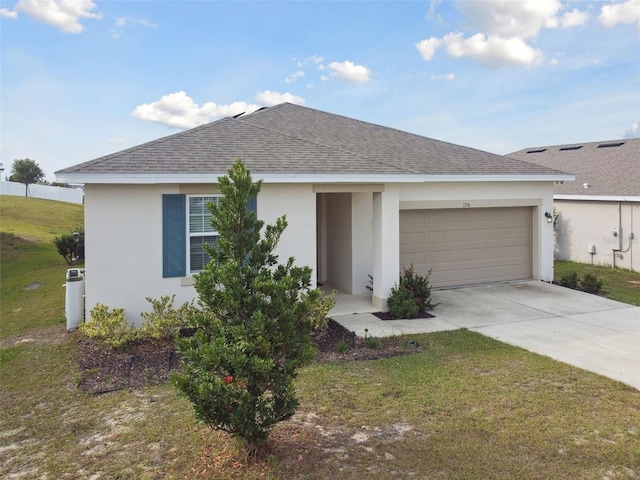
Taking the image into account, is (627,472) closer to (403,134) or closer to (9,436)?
(9,436)

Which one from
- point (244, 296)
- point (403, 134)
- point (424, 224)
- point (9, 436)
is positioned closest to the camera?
point (244, 296)

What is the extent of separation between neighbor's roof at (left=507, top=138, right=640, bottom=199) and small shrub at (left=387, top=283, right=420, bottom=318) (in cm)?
1082

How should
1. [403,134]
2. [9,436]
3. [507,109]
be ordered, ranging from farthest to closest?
1. [507,109]
2. [403,134]
3. [9,436]

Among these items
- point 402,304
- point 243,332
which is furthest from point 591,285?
point 243,332

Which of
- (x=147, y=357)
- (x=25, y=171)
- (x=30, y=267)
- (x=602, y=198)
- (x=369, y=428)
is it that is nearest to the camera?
(x=369, y=428)

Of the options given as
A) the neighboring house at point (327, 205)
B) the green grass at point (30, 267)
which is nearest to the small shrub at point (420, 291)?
the neighboring house at point (327, 205)

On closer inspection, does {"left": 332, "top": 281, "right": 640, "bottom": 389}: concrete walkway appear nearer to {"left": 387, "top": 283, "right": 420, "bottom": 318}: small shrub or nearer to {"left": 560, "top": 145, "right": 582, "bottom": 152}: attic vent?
{"left": 387, "top": 283, "right": 420, "bottom": 318}: small shrub

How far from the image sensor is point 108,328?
24.0 feet

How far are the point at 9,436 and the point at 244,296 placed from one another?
3062 mm

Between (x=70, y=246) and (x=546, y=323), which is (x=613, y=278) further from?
(x=70, y=246)

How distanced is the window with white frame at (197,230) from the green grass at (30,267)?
3.31m

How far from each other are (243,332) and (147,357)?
162 inches

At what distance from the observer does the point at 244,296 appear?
3734mm

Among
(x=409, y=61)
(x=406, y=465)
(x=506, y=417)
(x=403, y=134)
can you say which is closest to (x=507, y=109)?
(x=409, y=61)
